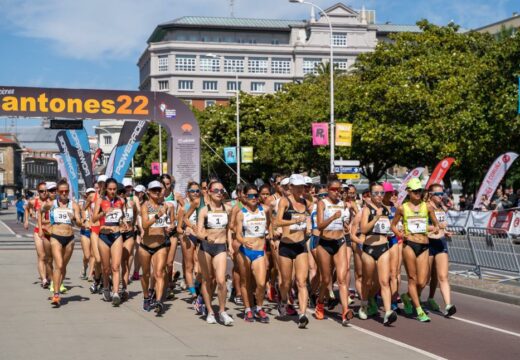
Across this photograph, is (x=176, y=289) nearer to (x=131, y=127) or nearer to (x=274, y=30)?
(x=131, y=127)

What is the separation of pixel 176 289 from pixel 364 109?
30.2 m

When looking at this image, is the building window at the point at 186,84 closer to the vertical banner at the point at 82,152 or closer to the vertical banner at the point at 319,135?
the vertical banner at the point at 319,135

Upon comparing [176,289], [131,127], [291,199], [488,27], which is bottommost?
[176,289]

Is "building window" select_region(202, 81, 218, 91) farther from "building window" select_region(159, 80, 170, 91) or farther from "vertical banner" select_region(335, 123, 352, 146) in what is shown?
"vertical banner" select_region(335, 123, 352, 146)

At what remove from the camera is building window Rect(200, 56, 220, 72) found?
377ft

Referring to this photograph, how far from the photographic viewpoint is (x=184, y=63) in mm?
115000

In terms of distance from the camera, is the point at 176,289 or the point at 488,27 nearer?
the point at 176,289

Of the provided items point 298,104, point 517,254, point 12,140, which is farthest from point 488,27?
point 12,140

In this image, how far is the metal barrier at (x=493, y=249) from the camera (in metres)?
15.0

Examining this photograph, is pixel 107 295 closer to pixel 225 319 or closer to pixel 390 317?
pixel 225 319

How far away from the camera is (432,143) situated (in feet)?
136

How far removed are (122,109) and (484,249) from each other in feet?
49.2

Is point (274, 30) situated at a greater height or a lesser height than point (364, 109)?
greater

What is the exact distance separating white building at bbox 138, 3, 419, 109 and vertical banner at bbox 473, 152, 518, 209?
87932 millimetres
